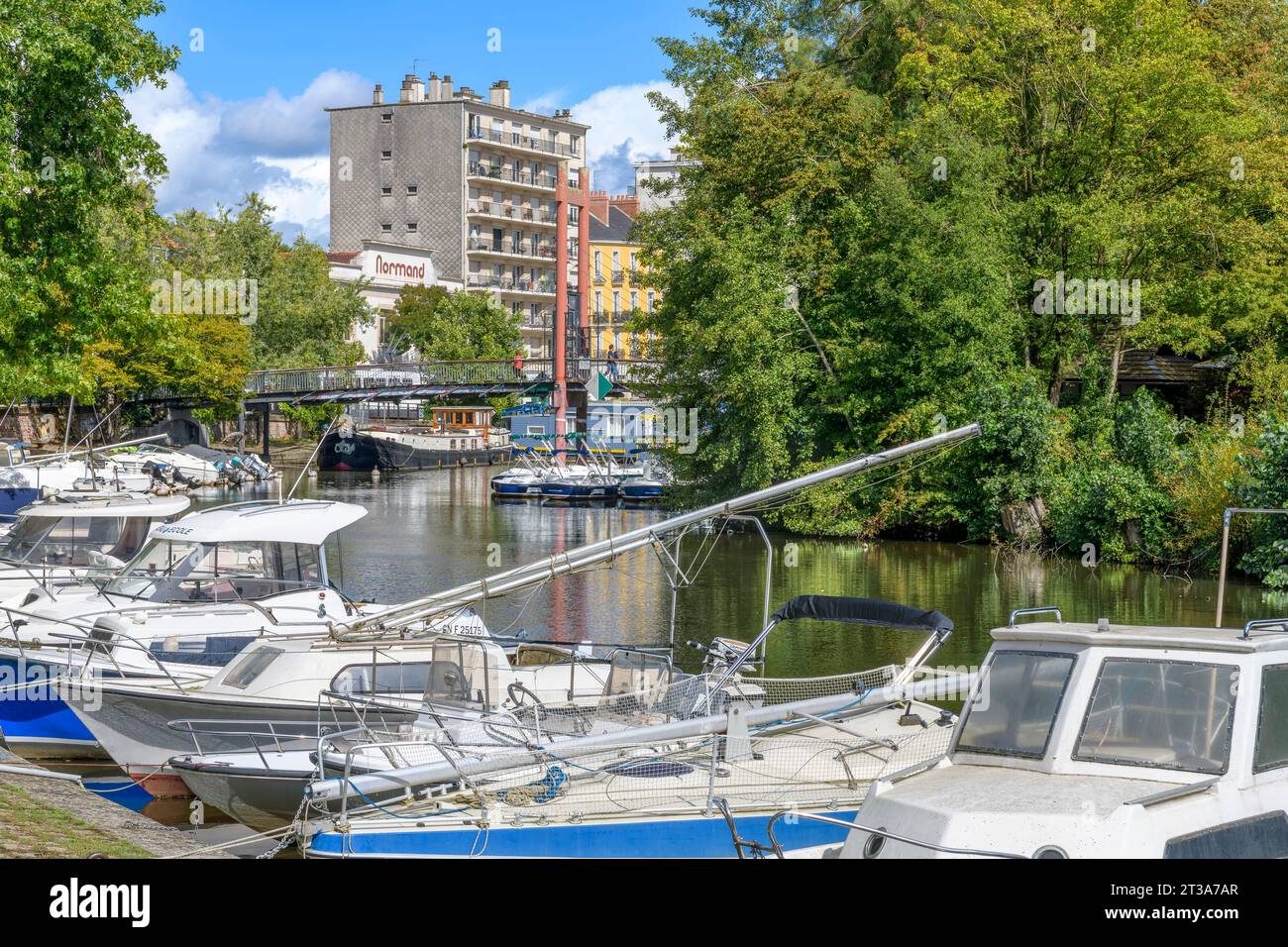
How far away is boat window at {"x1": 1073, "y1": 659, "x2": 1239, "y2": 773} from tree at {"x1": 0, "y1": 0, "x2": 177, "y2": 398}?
73.4ft

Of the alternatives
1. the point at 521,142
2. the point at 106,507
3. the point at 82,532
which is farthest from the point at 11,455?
the point at 521,142

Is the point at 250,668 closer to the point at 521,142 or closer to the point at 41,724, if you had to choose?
the point at 41,724

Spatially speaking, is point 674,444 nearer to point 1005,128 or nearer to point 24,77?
point 1005,128

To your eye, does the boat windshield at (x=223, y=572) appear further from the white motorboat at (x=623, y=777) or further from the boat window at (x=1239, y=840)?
the boat window at (x=1239, y=840)

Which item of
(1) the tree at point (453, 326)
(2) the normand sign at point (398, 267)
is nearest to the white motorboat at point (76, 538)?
(1) the tree at point (453, 326)

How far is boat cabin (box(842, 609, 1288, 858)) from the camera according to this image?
802 cm

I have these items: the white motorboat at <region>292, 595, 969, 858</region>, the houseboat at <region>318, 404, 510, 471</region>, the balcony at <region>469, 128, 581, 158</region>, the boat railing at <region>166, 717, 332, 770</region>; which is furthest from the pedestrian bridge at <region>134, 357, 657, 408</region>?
the white motorboat at <region>292, 595, 969, 858</region>

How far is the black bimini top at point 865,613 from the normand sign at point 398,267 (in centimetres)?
10002

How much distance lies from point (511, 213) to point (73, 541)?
98.1 metres

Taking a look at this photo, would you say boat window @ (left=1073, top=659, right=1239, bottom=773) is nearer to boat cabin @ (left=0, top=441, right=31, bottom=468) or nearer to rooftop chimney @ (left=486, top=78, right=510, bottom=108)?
boat cabin @ (left=0, top=441, right=31, bottom=468)

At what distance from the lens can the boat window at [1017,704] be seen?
353 inches

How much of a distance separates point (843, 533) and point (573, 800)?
34.9 meters

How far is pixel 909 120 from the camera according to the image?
49.8 meters

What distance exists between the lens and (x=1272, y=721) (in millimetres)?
8781
